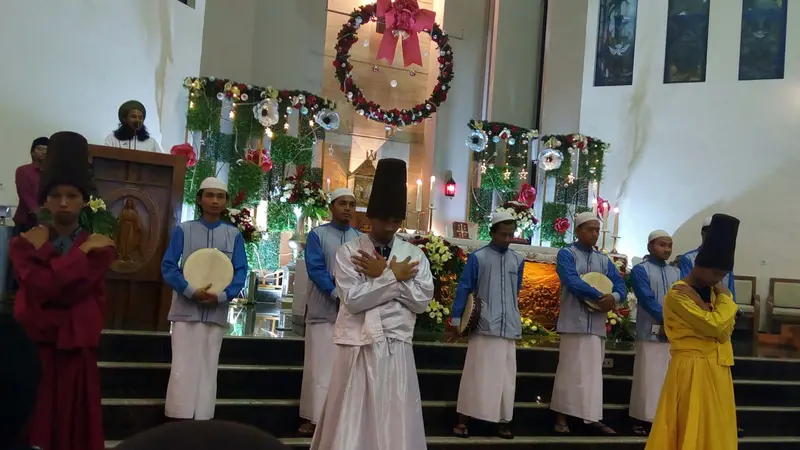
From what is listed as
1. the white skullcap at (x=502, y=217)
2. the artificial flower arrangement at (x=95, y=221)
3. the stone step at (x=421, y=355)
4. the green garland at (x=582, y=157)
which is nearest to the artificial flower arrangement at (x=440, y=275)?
the stone step at (x=421, y=355)

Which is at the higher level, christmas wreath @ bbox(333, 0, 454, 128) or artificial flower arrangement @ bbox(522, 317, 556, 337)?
christmas wreath @ bbox(333, 0, 454, 128)

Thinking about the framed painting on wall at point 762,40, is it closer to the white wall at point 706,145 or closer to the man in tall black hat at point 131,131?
the white wall at point 706,145

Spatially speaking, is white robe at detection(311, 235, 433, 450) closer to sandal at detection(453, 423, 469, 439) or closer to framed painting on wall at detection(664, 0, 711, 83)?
sandal at detection(453, 423, 469, 439)

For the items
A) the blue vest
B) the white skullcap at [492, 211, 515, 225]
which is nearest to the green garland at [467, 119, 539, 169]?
the blue vest

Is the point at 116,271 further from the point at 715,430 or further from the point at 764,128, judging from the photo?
the point at 764,128

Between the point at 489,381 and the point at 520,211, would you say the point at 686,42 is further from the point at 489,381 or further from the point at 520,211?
the point at 489,381

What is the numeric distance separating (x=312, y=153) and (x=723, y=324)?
8.28 meters

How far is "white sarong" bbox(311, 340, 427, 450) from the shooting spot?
384 centimetres

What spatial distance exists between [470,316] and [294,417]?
66.1 inches

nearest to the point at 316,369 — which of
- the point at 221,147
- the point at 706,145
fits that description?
the point at 221,147

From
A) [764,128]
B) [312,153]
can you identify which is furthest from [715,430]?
[764,128]

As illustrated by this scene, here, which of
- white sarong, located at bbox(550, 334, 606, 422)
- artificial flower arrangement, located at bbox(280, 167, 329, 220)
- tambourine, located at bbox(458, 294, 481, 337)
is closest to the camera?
tambourine, located at bbox(458, 294, 481, 337)

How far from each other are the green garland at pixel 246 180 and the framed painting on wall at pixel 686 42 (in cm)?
862

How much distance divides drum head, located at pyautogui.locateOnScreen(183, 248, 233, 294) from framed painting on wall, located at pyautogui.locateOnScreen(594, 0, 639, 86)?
452 inches
